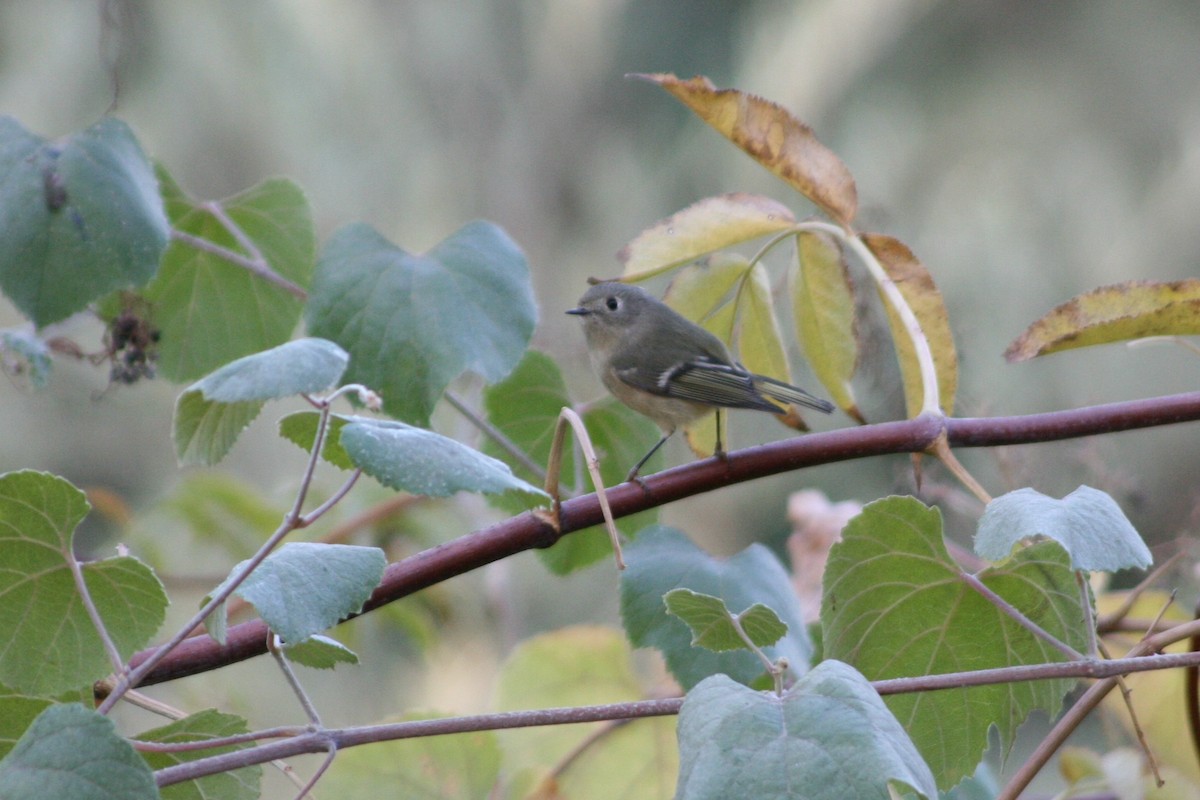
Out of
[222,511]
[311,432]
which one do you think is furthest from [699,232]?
[222,511]

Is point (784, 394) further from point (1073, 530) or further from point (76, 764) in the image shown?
point (76, 764)

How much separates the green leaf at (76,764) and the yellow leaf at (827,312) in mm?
485

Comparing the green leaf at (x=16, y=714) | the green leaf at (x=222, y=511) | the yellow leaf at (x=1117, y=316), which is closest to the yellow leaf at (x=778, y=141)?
the yellow leaf at (x=1117, y=316)

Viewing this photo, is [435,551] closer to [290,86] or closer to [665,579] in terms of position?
[665,579]

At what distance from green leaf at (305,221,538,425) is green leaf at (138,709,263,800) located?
0.85ft

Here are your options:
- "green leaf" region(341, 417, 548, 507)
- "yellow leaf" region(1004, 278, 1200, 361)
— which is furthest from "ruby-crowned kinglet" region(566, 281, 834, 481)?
"green leaf" region(341, 417, 548, 507)

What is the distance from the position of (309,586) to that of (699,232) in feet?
1.30

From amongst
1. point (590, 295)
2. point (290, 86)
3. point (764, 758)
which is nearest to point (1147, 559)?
Result: point (764, 758)

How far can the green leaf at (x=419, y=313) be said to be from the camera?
0.71 meters

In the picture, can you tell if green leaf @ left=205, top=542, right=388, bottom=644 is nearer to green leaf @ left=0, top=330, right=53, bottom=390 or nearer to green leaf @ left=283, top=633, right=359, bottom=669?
green leaf @ left=283, top=633, right=359, bottom=669

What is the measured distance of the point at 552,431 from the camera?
875 mm

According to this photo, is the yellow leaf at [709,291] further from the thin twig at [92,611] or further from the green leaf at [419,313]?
the thin twig at [92,611]

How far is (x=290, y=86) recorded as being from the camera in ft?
→ 13.0

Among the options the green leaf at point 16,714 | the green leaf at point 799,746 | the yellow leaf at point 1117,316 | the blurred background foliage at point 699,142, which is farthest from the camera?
the blurred background foliage at point 699,142
